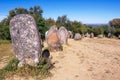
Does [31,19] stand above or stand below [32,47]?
above

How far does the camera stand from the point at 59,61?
553 inches

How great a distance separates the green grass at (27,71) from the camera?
10.5m

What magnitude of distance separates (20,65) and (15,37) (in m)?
1.75

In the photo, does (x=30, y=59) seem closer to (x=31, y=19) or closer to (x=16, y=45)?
(x=16, y=45)

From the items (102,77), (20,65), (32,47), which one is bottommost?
(102,77)

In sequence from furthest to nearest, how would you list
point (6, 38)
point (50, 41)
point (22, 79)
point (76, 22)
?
point (76, 22) < point (6, 38) < point (50, 41) < point (22, 79)

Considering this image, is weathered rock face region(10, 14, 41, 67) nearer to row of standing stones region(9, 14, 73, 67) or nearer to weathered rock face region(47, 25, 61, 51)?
row of standing stones region(9, 14, 73, 67)

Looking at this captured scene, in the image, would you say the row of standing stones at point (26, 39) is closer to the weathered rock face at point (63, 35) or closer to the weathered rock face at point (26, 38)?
the weathered rock face at point (26, 38)

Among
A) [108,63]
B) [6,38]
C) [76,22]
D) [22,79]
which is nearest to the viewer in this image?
[22,79]

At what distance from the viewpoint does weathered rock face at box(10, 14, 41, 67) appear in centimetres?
1117

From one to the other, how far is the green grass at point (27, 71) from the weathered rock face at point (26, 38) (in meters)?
0.36

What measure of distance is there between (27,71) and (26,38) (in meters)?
1.98

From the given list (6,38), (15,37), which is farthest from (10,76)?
(6,38)

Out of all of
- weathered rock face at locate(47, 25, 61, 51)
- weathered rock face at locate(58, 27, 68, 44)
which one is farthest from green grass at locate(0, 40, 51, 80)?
weathered rock face at locate(58, 27, 68, 44)
